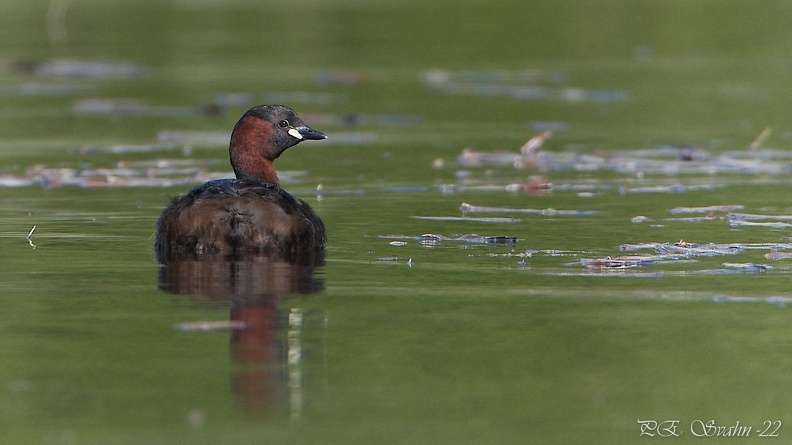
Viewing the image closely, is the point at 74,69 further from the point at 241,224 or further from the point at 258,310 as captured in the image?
the point at 258,310

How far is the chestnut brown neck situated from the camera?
1167 cm

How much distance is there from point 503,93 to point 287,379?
15.0m

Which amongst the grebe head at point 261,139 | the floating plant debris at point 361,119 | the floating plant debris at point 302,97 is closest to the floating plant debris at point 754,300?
the grebe head at point 261,139

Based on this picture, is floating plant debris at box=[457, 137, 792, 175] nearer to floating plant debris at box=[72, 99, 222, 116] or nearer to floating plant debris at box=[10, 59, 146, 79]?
floating plant debris at box=[72, 99, 222, 116]

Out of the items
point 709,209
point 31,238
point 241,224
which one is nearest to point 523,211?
point 709,209

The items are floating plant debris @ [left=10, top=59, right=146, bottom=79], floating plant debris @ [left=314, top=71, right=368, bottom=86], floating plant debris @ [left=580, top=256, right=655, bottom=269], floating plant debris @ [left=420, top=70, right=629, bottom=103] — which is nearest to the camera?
floating plant debris @ [left=580, top=256, right=655, bottom=269]

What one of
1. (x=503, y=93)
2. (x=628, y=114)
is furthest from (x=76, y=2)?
(x=628, y=114)

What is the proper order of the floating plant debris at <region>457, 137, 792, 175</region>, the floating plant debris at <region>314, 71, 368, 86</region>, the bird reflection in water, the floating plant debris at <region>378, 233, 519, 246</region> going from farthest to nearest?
the floating plant debris at <region>314, 71, 368, 86</region>
the floating plant debris at <region>457, 137, 792, 175</region>
the floating plant debris at <region>378, 233, 519, 246</region>
the bird reflection in water

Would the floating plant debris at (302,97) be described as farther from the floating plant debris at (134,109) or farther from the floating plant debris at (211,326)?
the floating plant debris at (211,326)

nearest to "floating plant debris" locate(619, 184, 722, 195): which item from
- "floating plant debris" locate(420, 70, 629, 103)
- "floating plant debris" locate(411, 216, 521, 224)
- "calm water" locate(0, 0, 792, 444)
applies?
"calm water" locate(0, 0, 792, 444)

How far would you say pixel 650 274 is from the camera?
357 inches

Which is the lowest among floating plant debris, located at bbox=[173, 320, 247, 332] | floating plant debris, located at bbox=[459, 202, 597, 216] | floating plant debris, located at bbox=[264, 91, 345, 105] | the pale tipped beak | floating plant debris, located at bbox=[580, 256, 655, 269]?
floating plant debris, located at bbox=[173, 320, 247, 332]

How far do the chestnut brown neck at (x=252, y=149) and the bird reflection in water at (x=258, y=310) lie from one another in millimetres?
1903

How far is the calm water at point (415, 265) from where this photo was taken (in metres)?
6.39
